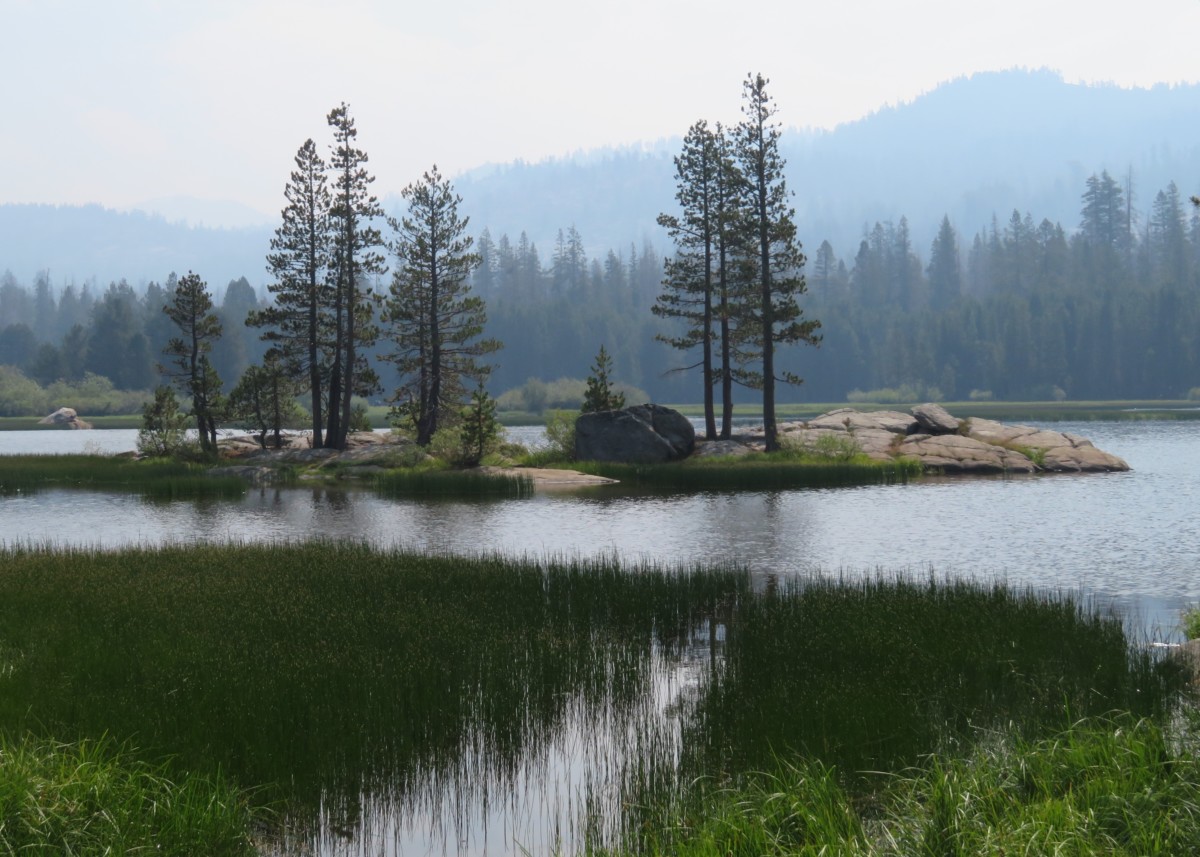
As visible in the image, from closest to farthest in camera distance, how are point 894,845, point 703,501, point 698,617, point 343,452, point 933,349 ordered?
point 894,845
point 698,617
point 703,501
point 343,452
point 933,349

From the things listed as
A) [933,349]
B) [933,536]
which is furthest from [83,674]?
[933,349]

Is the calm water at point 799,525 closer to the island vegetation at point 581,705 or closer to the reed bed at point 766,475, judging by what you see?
the reed bed at point 766,475

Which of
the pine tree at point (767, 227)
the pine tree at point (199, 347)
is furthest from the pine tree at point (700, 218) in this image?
the pine tree at point (199, 347)

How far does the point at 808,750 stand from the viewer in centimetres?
857

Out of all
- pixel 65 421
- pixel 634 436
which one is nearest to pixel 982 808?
pixel 634 436

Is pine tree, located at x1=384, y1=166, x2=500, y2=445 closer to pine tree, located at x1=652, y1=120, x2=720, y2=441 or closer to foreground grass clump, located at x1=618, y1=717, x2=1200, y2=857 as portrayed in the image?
pine tree, located at x1=652, y1=120, x2=720, y2=441

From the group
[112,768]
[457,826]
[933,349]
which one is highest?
[933,349]

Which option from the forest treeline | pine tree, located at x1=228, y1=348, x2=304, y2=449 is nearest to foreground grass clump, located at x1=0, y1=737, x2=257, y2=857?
pine tree, located at x1=228, y1=348, x2=304, y2=449

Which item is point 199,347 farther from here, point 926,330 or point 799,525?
point 926,330

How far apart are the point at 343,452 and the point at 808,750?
1564 inches

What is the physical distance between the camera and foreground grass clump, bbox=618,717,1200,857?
21.7 feet

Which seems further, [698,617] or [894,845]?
[698,617]

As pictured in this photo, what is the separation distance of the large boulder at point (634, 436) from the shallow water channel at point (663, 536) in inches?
255

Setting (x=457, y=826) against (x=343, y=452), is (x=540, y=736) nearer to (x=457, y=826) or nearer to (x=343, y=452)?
(x=457, y=826)
